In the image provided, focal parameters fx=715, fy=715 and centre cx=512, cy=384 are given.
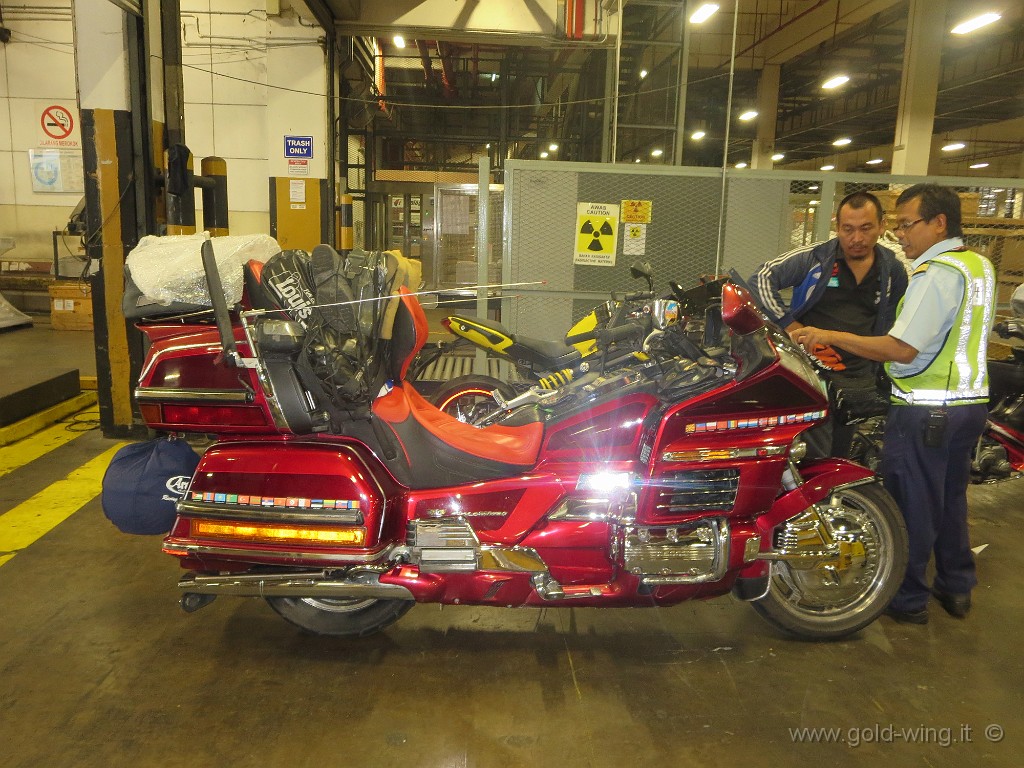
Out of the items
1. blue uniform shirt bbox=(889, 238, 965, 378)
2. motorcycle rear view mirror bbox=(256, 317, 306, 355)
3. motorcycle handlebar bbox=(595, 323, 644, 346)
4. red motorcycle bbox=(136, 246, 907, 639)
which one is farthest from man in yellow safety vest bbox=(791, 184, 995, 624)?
motorcycle rear view mirror bbox=(256, 317, 306, 355)

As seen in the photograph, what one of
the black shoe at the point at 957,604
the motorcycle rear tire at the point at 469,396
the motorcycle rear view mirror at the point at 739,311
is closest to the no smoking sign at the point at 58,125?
the motorcycle rear tire at the point at 469,396

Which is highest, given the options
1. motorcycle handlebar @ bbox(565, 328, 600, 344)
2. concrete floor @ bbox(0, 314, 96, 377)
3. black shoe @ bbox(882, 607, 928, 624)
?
motorcycle handlebar @ bbox(565, 328, 600, 344)

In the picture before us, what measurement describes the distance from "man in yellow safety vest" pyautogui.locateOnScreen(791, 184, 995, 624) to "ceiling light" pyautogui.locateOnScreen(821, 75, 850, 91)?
17029 mm

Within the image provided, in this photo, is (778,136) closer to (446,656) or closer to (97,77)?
(97,77)

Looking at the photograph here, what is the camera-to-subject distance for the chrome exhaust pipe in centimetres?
267

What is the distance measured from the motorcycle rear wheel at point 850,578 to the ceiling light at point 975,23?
1386cm

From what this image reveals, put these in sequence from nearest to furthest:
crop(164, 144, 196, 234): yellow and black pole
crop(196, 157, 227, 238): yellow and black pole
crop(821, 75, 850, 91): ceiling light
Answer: crop(164, 144, 196, 234): yellow and black pole, crop(196, 157, 227, 238): yellow and black pole, crop(821, 75, 850, 91): ceiling light

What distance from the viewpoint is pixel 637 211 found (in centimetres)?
575

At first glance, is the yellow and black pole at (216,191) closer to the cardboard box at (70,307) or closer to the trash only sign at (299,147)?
the trash only sign at (299,147)

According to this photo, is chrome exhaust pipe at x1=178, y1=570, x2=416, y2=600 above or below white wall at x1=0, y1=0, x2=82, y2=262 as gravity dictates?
below

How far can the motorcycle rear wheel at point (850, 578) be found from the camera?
311 centimetres

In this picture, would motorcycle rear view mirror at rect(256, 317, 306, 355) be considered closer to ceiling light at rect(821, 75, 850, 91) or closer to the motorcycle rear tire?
the motorcycle rear tire

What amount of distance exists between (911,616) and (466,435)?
7.44 feet

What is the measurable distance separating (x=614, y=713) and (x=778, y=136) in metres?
27.1
